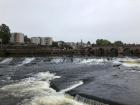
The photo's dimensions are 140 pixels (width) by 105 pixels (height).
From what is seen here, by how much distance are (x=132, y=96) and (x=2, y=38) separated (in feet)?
337

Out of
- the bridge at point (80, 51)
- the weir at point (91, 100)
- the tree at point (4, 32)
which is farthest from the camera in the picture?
the tree at point (4, 32)

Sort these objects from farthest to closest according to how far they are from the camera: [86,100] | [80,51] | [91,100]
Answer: [80,51], [86,100], [91,100]

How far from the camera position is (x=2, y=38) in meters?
115

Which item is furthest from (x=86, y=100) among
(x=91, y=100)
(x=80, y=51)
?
(x=80, y=51)

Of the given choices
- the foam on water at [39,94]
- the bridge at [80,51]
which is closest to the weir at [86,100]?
the foam on water at [39,94]

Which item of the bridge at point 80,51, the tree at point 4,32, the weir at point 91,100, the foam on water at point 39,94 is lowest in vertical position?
the foam on water at point 39,94

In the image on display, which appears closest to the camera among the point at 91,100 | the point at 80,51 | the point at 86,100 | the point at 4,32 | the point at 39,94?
the point at 91,100

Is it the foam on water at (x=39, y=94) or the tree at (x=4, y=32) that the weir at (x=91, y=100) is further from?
the tree at (x=4, y=32)

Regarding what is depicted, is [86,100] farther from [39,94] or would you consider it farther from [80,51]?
[80,51]

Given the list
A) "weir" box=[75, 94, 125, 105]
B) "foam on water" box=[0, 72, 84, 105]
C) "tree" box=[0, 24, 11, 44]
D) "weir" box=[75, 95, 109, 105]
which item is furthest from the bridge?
"weir" box=[75, 95, 109, 105]

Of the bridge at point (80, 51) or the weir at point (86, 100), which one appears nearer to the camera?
the weir at point (86, 100)

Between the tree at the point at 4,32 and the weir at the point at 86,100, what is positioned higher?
the tree at the point at 4,32

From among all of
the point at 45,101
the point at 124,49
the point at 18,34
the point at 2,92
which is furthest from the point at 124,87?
the point at 18,34

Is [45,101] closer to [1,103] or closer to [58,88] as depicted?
[1,103]
